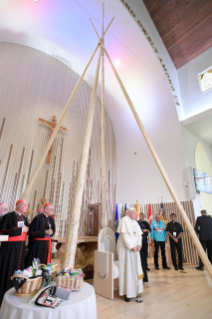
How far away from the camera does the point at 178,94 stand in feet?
25.4

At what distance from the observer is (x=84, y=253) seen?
14.7ft

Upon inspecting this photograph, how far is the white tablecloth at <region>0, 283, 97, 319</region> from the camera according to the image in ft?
4.24

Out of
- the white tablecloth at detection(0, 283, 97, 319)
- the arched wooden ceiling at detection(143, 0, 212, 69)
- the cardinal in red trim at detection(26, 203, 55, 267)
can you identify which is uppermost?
the arched wooden ceiling at detection(143, 0, 212, 69)

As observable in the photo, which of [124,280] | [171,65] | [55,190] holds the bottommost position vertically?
[124,280]

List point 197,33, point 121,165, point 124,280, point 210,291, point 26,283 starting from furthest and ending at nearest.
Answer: point 121,165 < point 197,33 < point 210,291 < point 124,280 < point 26,283

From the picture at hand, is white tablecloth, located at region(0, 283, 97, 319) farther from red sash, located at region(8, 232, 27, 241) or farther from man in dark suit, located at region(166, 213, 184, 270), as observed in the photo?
man in dark suit, located at region(166, 213, 184, 270)

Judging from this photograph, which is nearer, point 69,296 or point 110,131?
point 69,296

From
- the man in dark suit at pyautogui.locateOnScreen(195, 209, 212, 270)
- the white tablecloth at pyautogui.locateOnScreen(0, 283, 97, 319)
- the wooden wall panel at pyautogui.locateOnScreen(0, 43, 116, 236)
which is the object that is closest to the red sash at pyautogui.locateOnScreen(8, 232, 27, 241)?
the white tablecloth at pyautogui.locateOnScreen(0, 283, 97, 319)

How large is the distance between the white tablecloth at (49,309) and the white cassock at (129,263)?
176 cm

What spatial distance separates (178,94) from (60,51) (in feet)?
16.7

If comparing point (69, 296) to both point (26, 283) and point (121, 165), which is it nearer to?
point (26, 283)

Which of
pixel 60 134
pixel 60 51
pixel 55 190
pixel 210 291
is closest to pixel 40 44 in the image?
pixel 60 51

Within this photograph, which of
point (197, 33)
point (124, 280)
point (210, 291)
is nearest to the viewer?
point (124, 280)

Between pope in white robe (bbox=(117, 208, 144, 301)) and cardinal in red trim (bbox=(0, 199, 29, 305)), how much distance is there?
5.16 ft
